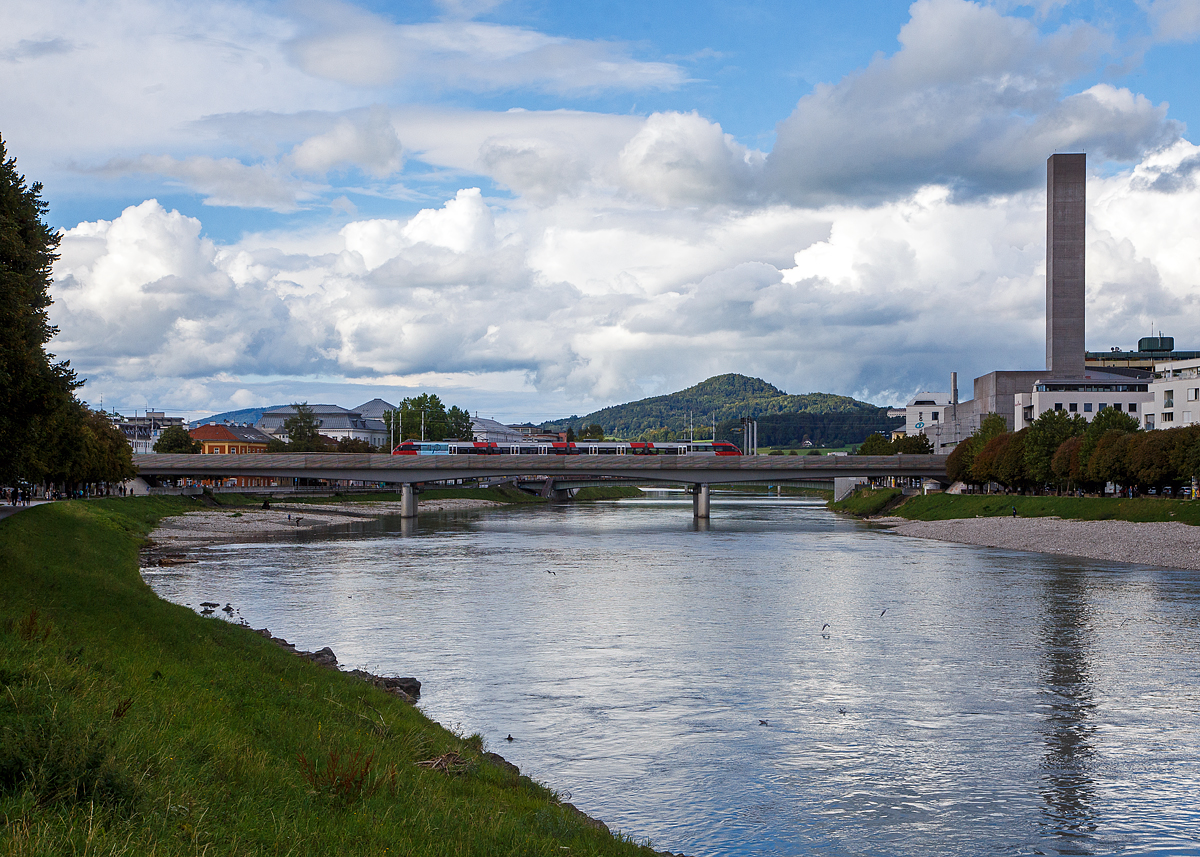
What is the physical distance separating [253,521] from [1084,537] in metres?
69.6

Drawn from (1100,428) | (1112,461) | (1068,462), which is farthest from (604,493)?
(1112,461)

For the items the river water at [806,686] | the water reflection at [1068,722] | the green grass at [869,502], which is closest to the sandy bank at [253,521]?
the river water at [806,686]

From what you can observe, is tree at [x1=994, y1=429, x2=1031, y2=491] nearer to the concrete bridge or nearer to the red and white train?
the concrete bridge

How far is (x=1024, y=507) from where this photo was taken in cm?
9056

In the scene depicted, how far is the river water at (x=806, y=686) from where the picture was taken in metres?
17.0

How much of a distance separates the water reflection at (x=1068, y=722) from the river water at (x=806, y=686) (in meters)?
0.07

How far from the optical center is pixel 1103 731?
2183 centimetres

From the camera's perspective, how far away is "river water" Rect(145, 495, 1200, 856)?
17.0 metres

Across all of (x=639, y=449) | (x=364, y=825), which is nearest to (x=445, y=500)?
(x=639, y=449)

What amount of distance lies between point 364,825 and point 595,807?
7.02m

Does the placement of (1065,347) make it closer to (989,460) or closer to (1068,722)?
(989,460)

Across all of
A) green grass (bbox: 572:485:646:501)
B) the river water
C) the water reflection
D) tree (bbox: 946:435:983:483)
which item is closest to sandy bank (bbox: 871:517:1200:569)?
the river water

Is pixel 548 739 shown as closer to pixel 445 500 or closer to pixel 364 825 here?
pixel 364 825

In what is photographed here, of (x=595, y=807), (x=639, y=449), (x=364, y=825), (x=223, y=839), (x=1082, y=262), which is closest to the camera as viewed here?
(x=223, y=839)
